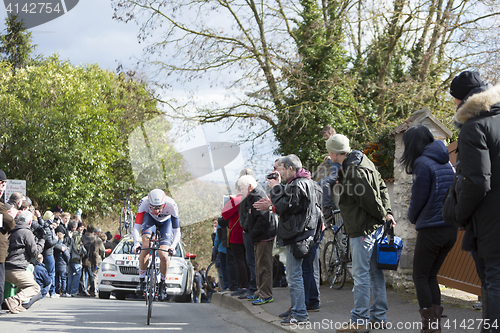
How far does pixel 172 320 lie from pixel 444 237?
449 centimetres

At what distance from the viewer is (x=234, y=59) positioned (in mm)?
18500

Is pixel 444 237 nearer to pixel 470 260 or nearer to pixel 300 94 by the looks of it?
pixel 470 260

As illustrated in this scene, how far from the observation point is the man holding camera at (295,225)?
6.29m

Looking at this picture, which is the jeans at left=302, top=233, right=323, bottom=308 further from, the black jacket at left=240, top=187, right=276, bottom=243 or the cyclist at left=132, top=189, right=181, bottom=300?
the cyclist at left=132, top=189, right=181, bottom=300

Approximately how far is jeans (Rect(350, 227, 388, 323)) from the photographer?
5655mm

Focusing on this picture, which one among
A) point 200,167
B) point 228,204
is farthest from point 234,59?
point 228,204

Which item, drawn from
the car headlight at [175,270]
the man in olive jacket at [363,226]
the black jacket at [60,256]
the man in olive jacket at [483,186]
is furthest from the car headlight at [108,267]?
the man in olive jacket at [483,186]

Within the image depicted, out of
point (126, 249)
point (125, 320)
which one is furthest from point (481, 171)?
point (126, 249)

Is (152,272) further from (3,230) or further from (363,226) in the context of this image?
(363,226)

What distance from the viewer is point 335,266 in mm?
9102

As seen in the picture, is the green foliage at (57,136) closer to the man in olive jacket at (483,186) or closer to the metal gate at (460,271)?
the metal gate at (460,271)

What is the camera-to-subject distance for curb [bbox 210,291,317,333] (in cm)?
640

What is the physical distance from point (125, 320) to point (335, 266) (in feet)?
12.4

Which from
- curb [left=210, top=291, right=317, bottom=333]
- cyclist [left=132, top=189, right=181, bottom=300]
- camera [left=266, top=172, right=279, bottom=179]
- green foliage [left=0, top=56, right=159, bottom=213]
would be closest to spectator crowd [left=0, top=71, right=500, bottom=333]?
camera [left=266, top=172, right=279, bottom=179]
